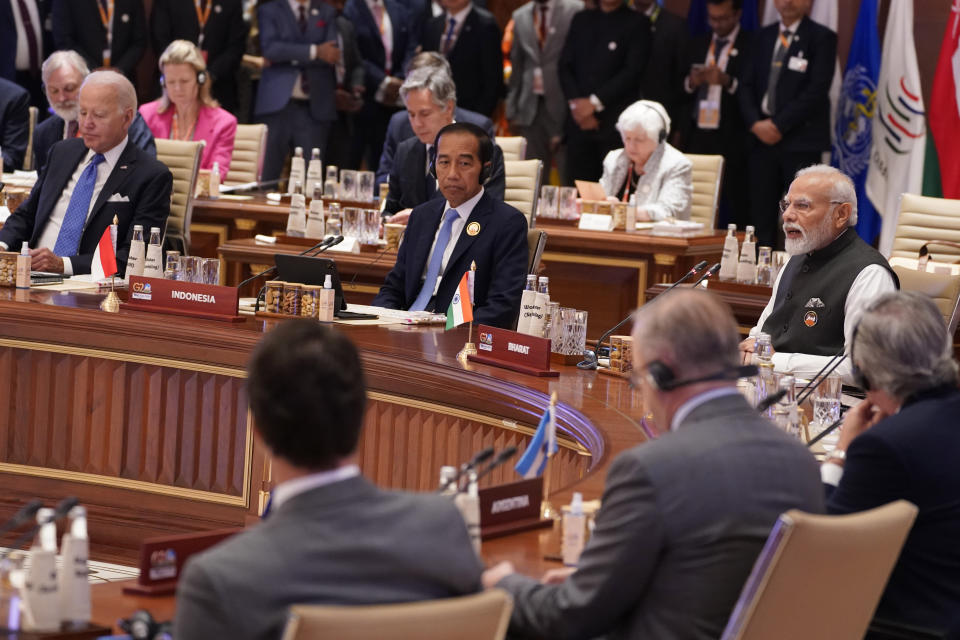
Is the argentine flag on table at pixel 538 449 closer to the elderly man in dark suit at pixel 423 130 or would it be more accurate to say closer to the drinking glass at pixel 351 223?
the elderly man in dark suit at pixel 423 130

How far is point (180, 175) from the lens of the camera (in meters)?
6.38

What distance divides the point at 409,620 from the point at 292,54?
8206 millimetres

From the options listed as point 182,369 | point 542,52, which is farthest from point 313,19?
point 182,369

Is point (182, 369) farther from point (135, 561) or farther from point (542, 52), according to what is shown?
point (542, 52)

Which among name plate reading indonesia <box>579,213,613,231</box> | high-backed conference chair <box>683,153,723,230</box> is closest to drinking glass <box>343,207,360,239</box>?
name plate reading indonesia <box>579,213,613,231</box>

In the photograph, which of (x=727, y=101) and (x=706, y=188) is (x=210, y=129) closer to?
(x=706, y=188)

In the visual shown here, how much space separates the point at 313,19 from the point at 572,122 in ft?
6.09

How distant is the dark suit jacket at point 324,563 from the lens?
1690 mm

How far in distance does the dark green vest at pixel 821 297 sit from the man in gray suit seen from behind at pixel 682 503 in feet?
7.41

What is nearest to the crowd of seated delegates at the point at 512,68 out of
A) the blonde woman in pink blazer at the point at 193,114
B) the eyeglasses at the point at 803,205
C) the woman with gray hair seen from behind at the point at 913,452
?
the blonde woman in pink blazer at the point at 193,114

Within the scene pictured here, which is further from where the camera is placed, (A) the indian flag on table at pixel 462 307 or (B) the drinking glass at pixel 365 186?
(B) the drinking glass at pixel 365 186

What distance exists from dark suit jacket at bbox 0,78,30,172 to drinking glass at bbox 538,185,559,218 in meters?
3.18

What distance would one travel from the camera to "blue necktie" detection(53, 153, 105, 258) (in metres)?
5.61

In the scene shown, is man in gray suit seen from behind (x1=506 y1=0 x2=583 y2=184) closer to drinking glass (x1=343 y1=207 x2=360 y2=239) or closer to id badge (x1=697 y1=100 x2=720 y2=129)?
id badge (x1=697 y1=100 x2=720 y2=129)
